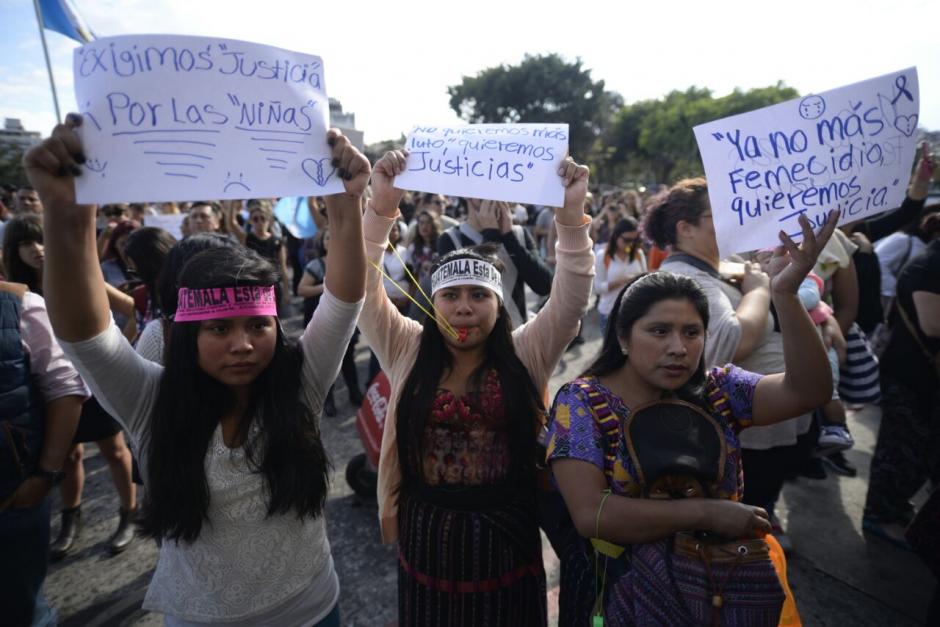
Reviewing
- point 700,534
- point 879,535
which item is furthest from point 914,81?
point 879,535

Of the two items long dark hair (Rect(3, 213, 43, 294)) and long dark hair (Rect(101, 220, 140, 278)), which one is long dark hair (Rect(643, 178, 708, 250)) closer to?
long dark hair (Rect(3, 213, 43, 294))

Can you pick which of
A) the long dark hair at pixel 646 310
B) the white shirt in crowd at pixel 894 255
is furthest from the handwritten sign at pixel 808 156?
the white shirt in crowd at pixel 894 255

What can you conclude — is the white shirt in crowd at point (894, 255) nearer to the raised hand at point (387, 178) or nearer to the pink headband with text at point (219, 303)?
the raised hand at point (387, 178)

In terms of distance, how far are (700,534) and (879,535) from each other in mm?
2800

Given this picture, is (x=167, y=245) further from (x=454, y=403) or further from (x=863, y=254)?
(x=863, y=254)

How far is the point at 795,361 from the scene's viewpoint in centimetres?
150

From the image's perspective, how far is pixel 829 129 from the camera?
5.47ft

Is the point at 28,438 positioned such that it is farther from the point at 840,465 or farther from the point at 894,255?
the point at 894,255

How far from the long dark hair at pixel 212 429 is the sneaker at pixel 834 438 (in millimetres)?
2736

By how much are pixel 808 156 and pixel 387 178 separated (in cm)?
149

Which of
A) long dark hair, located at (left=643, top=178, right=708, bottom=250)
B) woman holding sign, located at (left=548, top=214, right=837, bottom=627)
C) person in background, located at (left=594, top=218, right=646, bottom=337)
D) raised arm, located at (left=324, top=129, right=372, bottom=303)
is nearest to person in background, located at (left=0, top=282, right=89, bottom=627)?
raised arm, located at (left=324, top=129, right=372, bottom=303)

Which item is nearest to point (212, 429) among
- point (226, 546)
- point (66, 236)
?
point (226, 546)

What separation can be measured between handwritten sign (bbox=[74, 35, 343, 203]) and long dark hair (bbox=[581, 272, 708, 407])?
0.96 m

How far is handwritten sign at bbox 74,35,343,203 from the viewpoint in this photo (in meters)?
1.12
